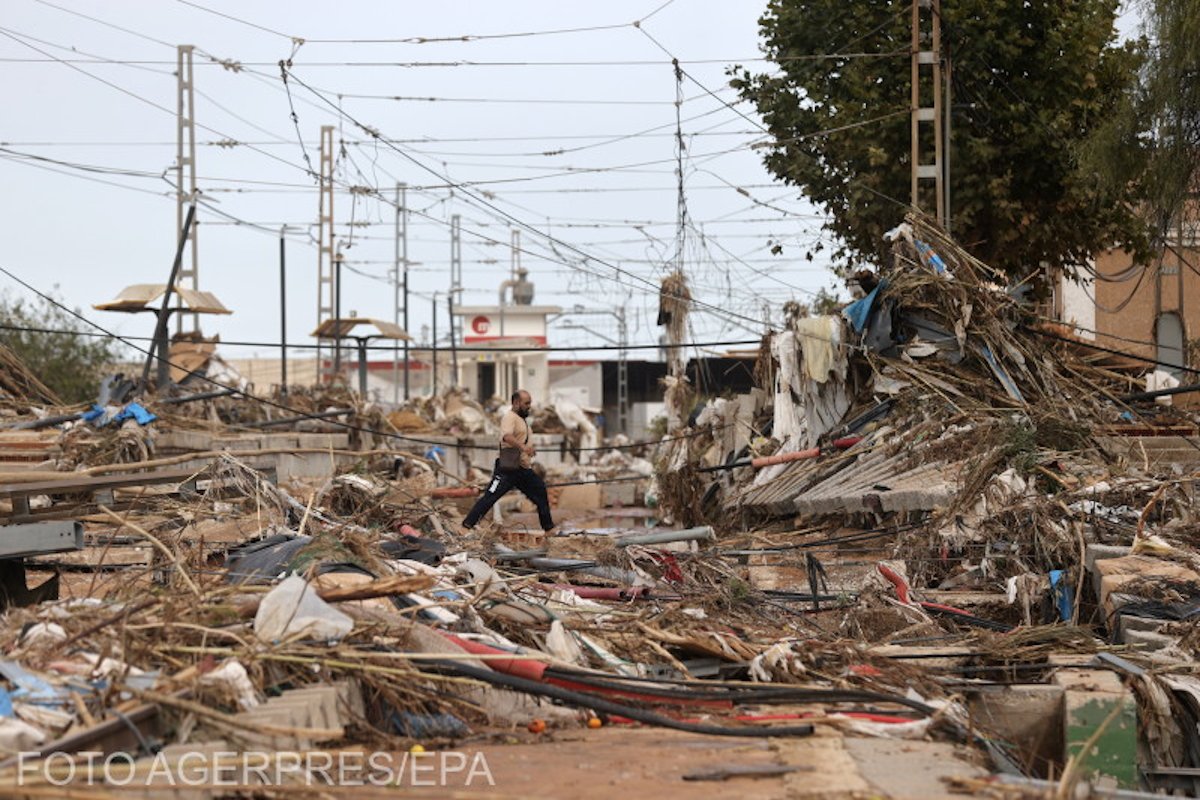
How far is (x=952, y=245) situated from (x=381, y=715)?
1375 cm

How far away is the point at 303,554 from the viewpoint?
30.5 ft

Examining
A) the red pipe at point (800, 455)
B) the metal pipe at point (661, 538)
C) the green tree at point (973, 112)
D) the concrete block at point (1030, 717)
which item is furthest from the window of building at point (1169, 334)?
the concrete block at point (1030, 717)

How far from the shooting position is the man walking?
55.5 feet

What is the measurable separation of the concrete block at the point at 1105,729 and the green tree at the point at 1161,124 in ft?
35.1

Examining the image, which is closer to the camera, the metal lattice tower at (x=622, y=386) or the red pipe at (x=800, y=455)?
the red pipe at (x=800, y=455)

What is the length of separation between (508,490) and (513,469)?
302 mm

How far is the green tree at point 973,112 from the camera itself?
2439 centimetres

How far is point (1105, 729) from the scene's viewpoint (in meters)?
7.48

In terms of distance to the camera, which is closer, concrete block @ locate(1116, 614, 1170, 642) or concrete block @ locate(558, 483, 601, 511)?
concrete block @ locate(1116, 614, 1170, 642)

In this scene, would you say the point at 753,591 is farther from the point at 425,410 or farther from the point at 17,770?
the point at 425,410

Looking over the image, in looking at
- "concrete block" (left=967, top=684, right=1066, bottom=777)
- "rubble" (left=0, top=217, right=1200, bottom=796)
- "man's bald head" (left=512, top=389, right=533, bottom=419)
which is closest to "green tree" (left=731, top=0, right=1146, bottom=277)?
"rubble" (left=0, top=217, right=1200, bottom=796)

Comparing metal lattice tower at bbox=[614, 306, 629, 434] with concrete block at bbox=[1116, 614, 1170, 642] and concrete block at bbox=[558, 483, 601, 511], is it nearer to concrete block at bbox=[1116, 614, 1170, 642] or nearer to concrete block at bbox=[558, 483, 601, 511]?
concrete block at bbox=[558, 483, 601, 511]

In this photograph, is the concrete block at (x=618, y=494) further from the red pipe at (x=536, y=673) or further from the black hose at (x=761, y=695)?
the black hose at (x=761, y=695)

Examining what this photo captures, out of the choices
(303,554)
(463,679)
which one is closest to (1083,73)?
(303,554)
